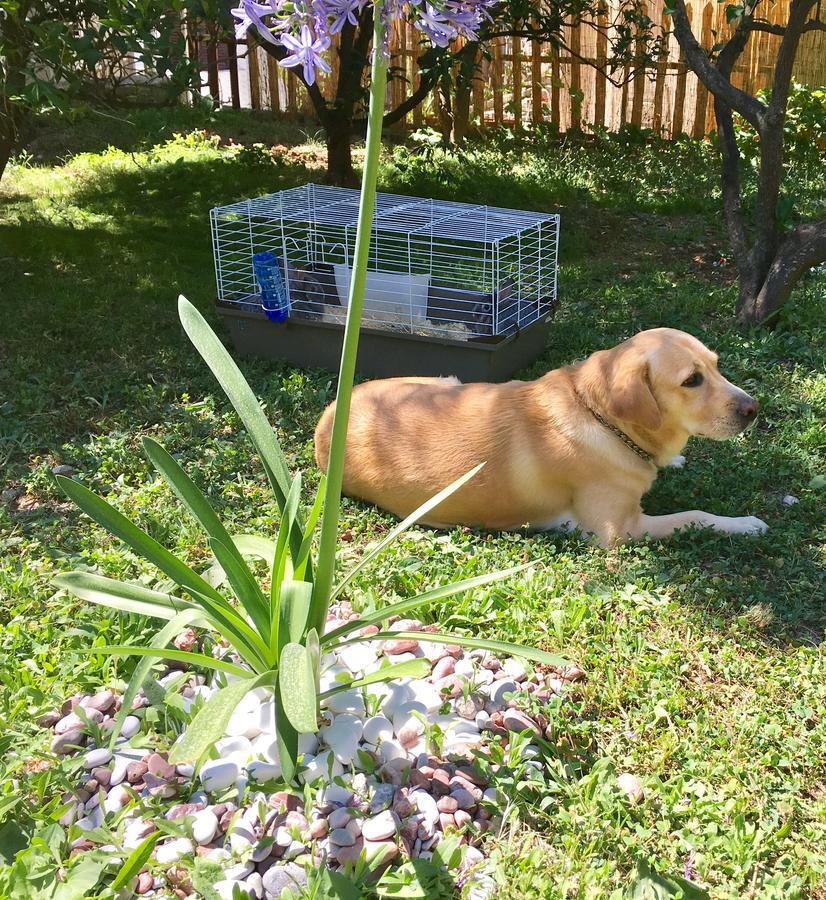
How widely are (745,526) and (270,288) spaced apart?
11.7 ft

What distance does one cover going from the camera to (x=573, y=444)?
455 cm

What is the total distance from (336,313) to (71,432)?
1.95 meters

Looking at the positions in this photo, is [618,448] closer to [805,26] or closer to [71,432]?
[71,432]

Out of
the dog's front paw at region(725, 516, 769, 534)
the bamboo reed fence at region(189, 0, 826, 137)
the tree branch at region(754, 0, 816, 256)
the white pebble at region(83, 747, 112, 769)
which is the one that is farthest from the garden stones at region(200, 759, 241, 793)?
the bamboo reed fence at region(189, 0, 826, 137)

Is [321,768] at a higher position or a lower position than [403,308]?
lower

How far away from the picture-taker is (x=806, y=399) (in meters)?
5.85

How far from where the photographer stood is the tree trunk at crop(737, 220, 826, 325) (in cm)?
688

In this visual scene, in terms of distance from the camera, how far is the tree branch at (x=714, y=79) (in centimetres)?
708

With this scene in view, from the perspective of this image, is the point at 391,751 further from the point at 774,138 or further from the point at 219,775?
the point at 774,138

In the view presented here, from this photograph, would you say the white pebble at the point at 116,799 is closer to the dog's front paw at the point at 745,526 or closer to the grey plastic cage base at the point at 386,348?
the dog's front paw at the point at 745,526

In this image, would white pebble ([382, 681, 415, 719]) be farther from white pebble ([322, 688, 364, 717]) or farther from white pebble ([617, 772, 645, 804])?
white pebble ([617, 772, 645, 804])

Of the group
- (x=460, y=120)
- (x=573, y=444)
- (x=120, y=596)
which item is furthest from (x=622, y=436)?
(x=460, y=120)

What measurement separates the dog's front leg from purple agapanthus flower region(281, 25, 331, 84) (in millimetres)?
2951

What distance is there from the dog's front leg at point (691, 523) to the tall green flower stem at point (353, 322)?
1971 mm
